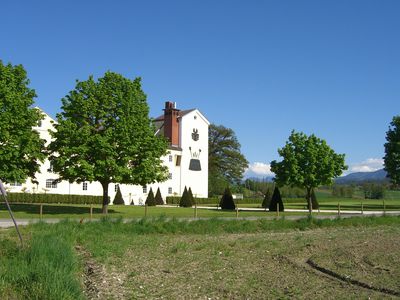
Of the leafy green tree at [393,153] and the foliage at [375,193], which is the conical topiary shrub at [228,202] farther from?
the foliage at [375,193]

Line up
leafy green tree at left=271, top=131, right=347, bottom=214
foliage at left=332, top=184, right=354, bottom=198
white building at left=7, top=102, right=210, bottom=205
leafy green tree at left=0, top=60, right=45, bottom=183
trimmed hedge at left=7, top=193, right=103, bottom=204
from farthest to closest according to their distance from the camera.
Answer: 1. foliage at left=332, top=184, right=354, bottom=198
2. white building at left=7, top=102, right=210, bottom=205
3. trimmed hedge at left=7, top=193, right=103, bottom=204
4. leafy green tree at left=271, top=131, right=347, bottom=214
5. leafy green tree at left=0, top=60, right=45, bottom=183

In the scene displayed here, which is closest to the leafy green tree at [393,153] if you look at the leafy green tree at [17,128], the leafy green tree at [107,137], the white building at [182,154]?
the white building at [182,154]

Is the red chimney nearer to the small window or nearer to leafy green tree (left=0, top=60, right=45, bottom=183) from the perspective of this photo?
the small window

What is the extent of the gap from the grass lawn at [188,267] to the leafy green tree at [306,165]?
27727mm

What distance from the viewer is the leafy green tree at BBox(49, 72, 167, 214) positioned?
1389 inches

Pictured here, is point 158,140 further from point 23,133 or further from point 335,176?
point 335,176

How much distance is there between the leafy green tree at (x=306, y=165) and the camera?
153ft

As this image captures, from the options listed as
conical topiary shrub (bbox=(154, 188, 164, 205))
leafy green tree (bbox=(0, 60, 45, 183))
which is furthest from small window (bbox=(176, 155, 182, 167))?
leafy green tree (bbox=(0, 60, 45, 183))

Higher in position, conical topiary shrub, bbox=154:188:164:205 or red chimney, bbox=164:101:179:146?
red chimney, bbox=164:101:179:146

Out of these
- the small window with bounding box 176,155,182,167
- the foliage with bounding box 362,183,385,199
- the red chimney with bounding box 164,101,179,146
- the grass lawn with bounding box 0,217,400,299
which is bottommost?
the grass lawn with bounding box 0,217,400,299

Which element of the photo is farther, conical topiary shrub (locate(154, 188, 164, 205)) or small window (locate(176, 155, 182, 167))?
small window (locate(176, 155, 182, 167))

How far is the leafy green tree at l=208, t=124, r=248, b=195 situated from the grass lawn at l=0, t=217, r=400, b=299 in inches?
3079

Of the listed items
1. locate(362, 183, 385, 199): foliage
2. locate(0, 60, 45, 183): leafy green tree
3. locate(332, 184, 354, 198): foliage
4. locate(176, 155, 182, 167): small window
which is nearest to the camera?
locate(0, 60, 45, 183): leafy green tree

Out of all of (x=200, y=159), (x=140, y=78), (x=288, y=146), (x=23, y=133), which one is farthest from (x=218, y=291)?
(x=200, y=159)
